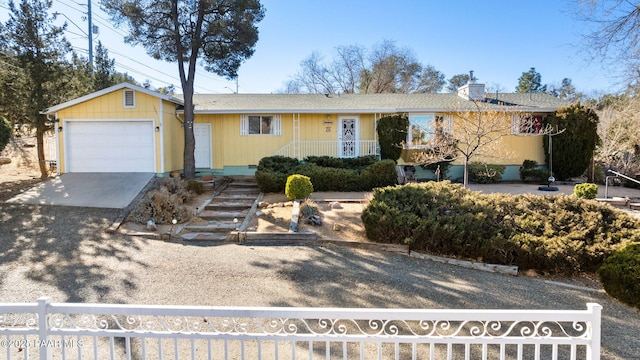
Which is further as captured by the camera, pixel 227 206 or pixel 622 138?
pixel 622 138

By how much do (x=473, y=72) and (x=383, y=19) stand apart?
658 centimetres

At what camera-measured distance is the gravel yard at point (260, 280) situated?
207 inches

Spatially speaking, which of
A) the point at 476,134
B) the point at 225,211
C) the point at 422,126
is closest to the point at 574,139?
the point at 422,126

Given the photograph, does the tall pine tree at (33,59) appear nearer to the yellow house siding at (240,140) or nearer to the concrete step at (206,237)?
the yellow house siding at (240,140)

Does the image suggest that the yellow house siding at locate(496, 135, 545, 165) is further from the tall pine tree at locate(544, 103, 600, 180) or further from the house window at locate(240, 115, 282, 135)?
the house window at locate(240, 115, 282, 135)

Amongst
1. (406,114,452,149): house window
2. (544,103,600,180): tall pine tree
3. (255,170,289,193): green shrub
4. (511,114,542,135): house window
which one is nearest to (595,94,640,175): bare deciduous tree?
(544,103,600,180): tall pine tree

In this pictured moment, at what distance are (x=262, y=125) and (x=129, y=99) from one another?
5.04 meters

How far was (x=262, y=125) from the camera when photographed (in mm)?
15977

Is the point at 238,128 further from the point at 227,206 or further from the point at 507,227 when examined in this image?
the point at 507,227

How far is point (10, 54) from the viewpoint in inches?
515

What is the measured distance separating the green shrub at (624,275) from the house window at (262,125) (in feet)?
40.3

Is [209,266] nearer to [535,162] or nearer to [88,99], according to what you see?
[88,99]

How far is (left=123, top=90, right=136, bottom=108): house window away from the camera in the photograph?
1336 centimetres

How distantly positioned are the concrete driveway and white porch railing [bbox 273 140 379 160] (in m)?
5.45
